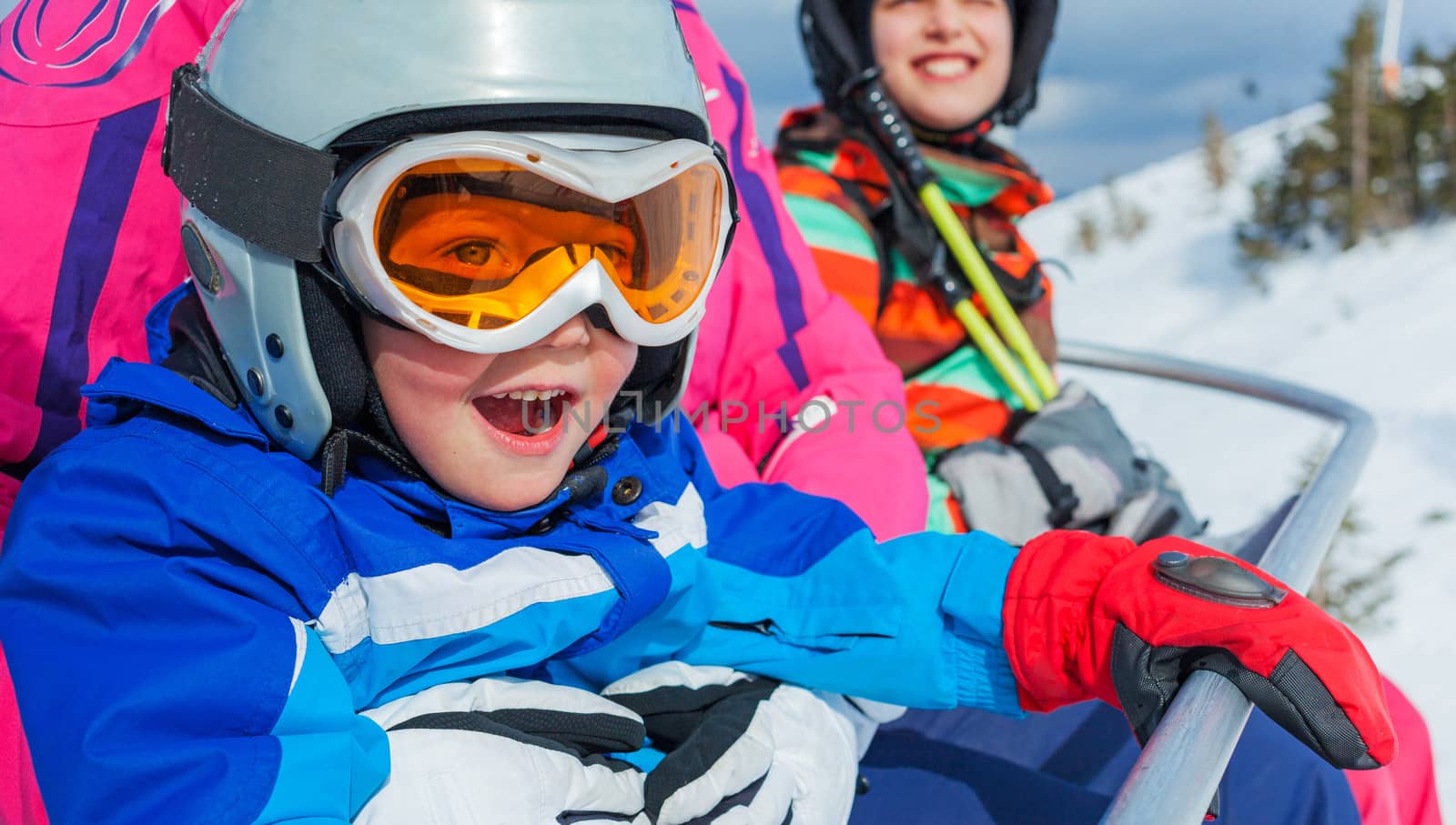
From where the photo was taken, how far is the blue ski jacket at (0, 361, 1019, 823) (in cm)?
104

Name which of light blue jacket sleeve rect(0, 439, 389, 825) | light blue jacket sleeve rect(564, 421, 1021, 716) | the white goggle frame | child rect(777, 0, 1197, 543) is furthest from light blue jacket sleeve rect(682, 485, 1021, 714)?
child rect(777, 0, 1197, 543)

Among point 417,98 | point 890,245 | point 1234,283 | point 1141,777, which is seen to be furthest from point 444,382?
point 1234,283

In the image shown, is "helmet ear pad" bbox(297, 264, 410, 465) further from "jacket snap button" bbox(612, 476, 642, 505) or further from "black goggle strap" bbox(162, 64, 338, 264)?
"jacket snap button" bbox(612, 476, 642, 505)

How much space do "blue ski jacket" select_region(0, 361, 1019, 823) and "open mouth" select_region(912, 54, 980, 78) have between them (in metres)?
1.50

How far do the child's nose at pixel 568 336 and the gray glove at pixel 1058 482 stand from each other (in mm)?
1197

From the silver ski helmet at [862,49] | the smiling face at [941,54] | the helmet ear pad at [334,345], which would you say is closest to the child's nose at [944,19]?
the smiling face at [941,54]

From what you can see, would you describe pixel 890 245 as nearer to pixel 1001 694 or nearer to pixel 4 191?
pixel 1001 694

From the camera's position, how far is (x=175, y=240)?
1.61m

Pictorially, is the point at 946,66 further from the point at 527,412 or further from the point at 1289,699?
the point at 1289,699

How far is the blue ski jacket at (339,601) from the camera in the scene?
104 centimetres

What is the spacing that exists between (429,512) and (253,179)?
43cm

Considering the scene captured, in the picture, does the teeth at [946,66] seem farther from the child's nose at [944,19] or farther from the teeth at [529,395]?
the teeth at [529,395]

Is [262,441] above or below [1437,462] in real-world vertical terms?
above

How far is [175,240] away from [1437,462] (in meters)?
5.56
